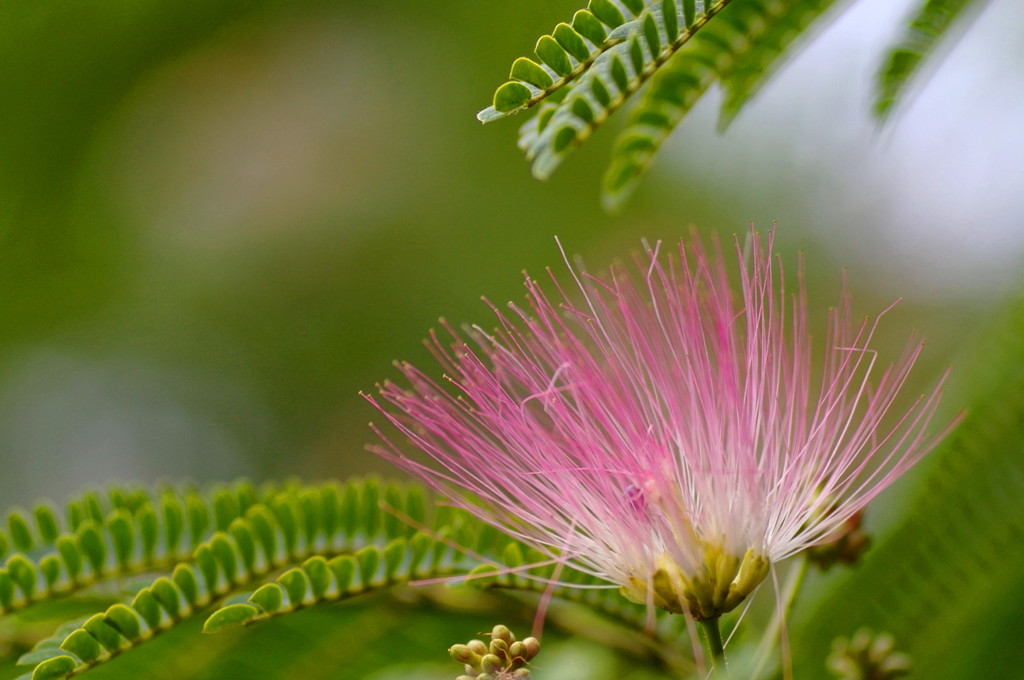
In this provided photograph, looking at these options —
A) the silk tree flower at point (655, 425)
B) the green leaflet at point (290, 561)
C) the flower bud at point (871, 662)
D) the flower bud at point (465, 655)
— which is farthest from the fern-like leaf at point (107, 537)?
the flower bud at point (871, 662)

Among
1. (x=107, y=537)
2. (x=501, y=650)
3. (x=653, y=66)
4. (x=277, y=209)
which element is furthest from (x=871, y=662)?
(x=277, y=209)

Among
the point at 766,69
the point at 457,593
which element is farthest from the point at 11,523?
the point at 766,69

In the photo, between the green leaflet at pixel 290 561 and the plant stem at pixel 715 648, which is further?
the green leaflet at pixel 290 561

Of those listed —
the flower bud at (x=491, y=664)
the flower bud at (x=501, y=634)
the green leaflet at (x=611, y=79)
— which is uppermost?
the green leaflet at (x=611, y=79)

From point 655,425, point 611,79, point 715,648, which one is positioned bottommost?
point 715,648

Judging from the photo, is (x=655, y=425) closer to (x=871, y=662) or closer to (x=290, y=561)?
(x=871, y=662)

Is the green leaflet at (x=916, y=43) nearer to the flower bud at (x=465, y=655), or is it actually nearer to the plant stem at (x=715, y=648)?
the plant stem at (x=715, y=648)

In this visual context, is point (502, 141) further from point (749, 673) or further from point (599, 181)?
point (749, 673)

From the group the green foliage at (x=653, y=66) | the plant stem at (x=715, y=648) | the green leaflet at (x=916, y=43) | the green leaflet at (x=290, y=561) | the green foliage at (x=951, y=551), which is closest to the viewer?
the plant stem at (x=715, y=648)
